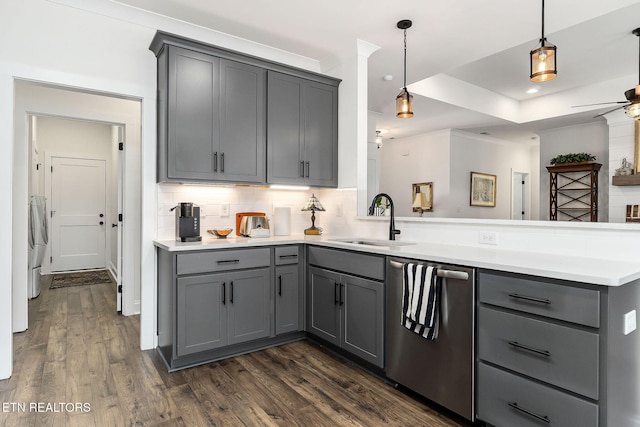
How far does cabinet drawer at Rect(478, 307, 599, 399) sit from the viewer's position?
1490mm

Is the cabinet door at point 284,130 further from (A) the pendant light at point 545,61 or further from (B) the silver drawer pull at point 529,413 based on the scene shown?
(B) the silver drawer pull at point 529,413

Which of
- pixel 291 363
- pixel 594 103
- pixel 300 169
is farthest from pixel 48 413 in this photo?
pixel 594 103

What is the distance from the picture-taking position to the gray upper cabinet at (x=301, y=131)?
10.9 feet

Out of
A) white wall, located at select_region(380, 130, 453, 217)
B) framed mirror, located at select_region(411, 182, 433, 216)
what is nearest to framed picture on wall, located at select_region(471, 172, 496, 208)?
white wall, located at select_region(380, 130, 453, 217)

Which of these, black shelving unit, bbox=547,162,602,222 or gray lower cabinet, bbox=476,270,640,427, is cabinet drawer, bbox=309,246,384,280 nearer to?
gray lower cabinet, bbox=476,270,640,427

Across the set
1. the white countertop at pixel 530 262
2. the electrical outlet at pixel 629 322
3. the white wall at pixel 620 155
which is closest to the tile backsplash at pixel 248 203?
the white countertop at pixel 530 262

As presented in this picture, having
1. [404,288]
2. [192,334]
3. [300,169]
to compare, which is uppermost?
[300,169]

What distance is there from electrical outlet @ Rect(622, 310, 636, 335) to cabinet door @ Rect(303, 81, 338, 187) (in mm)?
2517

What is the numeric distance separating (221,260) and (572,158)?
6432 millimetres

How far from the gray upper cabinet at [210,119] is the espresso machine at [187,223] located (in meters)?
0.24

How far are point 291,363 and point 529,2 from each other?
10.7ft

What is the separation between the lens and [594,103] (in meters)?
5.45

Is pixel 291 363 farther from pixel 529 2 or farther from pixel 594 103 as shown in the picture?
pixel 594 103

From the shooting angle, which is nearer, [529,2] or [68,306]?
[529,2]
